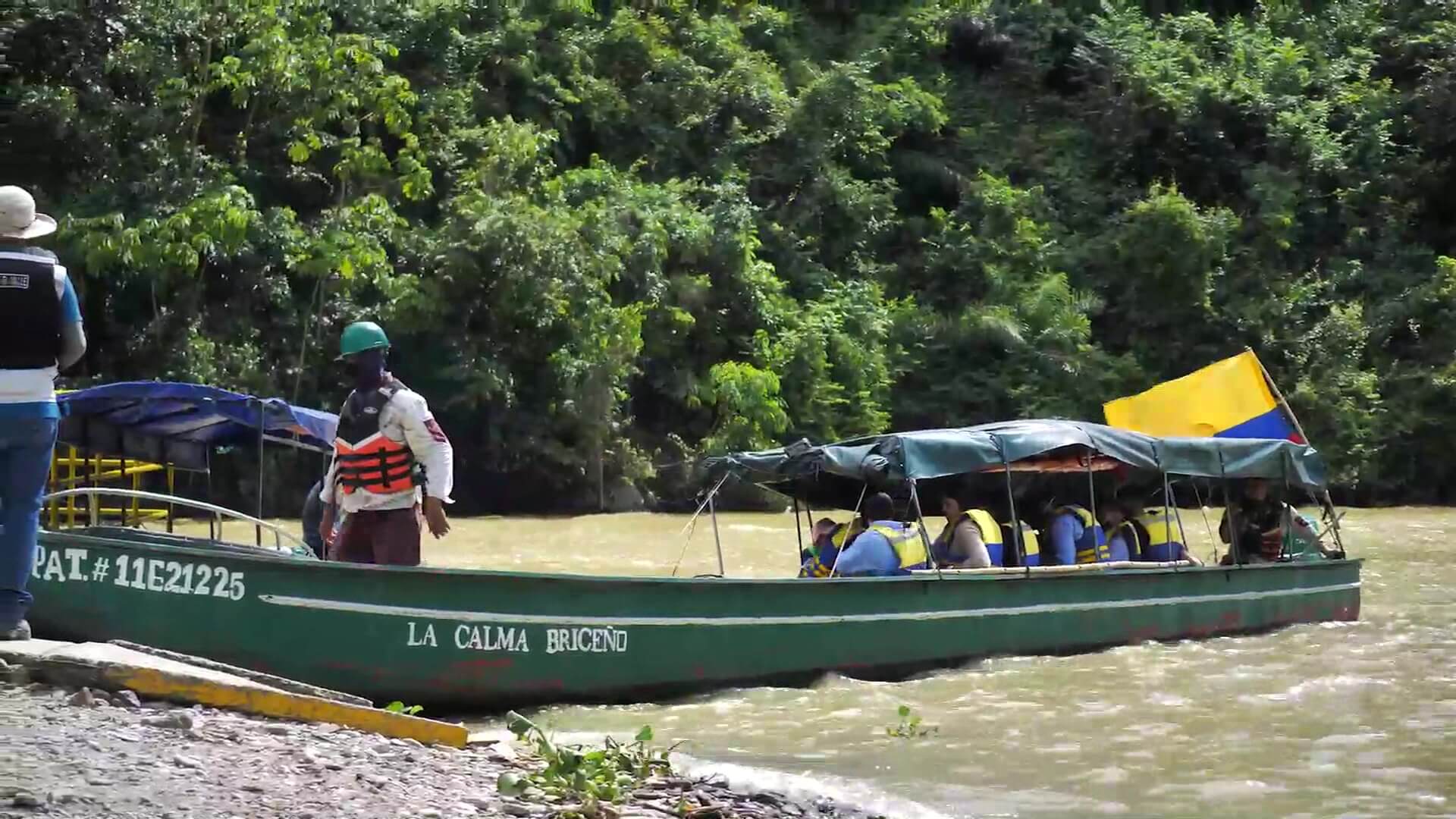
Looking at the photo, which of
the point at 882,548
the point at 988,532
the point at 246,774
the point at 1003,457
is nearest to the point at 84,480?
the point at 882,548

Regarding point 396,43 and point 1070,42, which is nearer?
point 396,43

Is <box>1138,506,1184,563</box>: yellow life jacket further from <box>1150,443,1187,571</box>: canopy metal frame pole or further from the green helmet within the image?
the green helmet

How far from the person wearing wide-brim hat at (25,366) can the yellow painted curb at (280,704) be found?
622 millimetres

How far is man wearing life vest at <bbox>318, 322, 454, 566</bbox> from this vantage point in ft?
29.0

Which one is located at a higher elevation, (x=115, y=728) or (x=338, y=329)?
(x=338, y=329)

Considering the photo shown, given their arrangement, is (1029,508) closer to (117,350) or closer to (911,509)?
(911,509)

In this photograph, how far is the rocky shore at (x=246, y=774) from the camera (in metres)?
5.54

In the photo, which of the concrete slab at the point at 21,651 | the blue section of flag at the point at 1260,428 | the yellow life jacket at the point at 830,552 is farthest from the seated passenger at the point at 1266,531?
the concrete slab at the point at 21,651

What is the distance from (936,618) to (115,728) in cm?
670

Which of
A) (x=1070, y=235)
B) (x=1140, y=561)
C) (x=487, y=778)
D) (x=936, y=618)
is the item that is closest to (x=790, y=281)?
(x=1070, y=235)

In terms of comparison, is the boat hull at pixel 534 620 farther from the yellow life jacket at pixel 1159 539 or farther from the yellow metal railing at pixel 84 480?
the yellow metal railing at pixel 84 480

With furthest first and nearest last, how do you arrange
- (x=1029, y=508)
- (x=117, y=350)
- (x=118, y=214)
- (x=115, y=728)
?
(x=117, y=350), (x=118, y=214), (x=1029, y=508), (x=115, y=728)

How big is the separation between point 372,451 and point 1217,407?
909 cm

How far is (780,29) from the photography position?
34844mm
